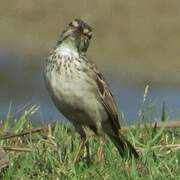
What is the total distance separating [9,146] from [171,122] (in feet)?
4.52

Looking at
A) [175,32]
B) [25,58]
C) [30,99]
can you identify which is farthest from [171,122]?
[175,32]

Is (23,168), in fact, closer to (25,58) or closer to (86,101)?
(86,101)

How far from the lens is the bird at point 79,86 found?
884 cm

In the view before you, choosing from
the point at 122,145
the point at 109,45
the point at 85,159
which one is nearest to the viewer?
the point at 85,159

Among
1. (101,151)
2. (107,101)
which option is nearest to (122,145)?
(101,151)

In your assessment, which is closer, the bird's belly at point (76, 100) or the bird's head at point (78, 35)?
the bird's belly at point (76, 100)

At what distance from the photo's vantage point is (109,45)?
73.5 feet

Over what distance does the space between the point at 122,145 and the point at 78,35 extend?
86cm

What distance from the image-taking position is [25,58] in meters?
20.6

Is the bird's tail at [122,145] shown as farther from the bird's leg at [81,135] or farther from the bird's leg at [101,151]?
the bird's leg at [81,135]

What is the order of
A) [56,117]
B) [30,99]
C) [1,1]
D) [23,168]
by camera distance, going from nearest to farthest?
1. [23,168]
2. [56,117]
3. [30,99]
4. [1,1]

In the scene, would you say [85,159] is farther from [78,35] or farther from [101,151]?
[78,35]

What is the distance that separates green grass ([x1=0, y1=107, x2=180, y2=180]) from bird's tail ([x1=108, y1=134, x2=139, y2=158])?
0.04 meters

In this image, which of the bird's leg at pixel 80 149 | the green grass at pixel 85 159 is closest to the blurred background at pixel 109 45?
the green grass at pixel 85 159
